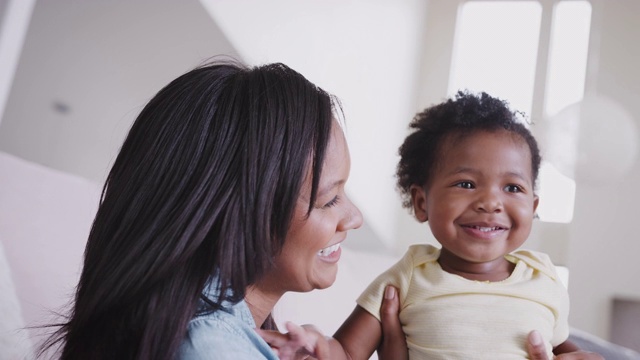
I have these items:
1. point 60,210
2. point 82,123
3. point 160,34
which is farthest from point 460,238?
point 82,123

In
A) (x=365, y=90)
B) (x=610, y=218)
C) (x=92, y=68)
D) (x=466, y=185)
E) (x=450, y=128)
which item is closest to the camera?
(x=466, y=185)

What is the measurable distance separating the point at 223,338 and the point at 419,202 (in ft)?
2.44

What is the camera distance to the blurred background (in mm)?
1875

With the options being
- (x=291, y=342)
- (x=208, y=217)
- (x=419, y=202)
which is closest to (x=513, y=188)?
(x=419, y=202)

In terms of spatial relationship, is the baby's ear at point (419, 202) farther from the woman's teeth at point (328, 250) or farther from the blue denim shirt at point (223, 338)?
the blue denim shirt at point (223, 338)

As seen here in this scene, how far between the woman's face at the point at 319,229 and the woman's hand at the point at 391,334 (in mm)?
315

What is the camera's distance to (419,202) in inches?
61.4

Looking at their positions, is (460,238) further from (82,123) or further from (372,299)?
(82,123)

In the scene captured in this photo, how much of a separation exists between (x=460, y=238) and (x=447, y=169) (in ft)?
0.50

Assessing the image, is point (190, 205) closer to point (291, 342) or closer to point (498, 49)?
point (291, 342)

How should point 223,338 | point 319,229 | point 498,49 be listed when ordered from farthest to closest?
point 498,49, point 319,229, point 223,338

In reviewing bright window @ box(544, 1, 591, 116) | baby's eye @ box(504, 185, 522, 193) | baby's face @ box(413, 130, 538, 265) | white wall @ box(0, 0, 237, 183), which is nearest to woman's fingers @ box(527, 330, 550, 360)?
baby's face @ box(413, 130, 538, 265)

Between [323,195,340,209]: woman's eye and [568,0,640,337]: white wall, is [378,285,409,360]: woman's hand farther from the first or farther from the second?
[568,0,640,337]: white wall

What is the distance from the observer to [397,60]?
566 centimetres
